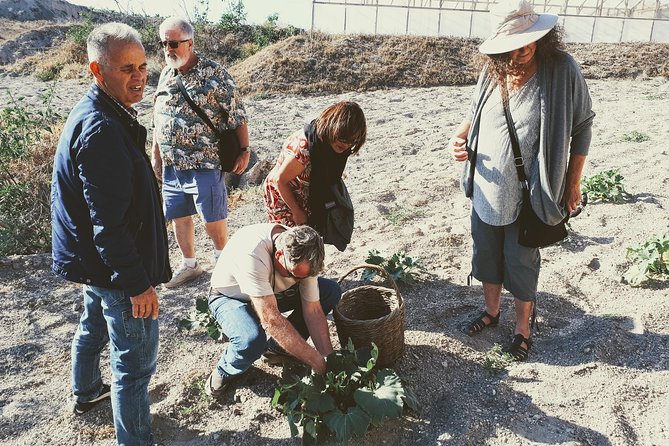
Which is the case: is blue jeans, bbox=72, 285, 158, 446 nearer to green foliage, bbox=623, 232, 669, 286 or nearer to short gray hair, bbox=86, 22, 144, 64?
short gray hair, bbox=86, 22, 144, 64

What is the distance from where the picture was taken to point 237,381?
3207mm

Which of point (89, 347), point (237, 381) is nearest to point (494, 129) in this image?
point (237, 381)

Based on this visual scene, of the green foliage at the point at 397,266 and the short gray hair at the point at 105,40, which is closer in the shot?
the short gray hair at the point at 105,40

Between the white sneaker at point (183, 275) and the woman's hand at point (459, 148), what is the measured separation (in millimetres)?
2306

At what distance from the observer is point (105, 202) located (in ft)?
7.01

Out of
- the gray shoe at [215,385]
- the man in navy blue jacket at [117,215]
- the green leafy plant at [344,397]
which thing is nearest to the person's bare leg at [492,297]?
the green leafy plant at [344,397]

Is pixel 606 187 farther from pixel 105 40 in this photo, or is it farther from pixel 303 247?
pixel 105 40

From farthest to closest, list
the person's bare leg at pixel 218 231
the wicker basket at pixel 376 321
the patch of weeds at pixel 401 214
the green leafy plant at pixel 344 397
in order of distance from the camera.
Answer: the patch of weeds at pixel 401 214
the person's bare leg at pixel 218 231
the wicker basket at pixel 376 321
the green leafy plant at pixel 344 397

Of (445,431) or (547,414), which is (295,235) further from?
(547,414)

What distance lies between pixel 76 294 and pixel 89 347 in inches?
68.0

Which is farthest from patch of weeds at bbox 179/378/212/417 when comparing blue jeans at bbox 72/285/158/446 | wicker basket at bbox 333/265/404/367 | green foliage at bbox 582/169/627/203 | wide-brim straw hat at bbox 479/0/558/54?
green foliage at bbox 582/169/627/203

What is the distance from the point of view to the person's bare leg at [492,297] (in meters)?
3.40

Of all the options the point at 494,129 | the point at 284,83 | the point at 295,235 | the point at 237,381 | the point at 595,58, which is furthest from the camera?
the point at 595,58

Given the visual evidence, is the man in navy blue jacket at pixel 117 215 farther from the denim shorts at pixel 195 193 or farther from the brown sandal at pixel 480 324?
the brown sandal at pixel 480 324
